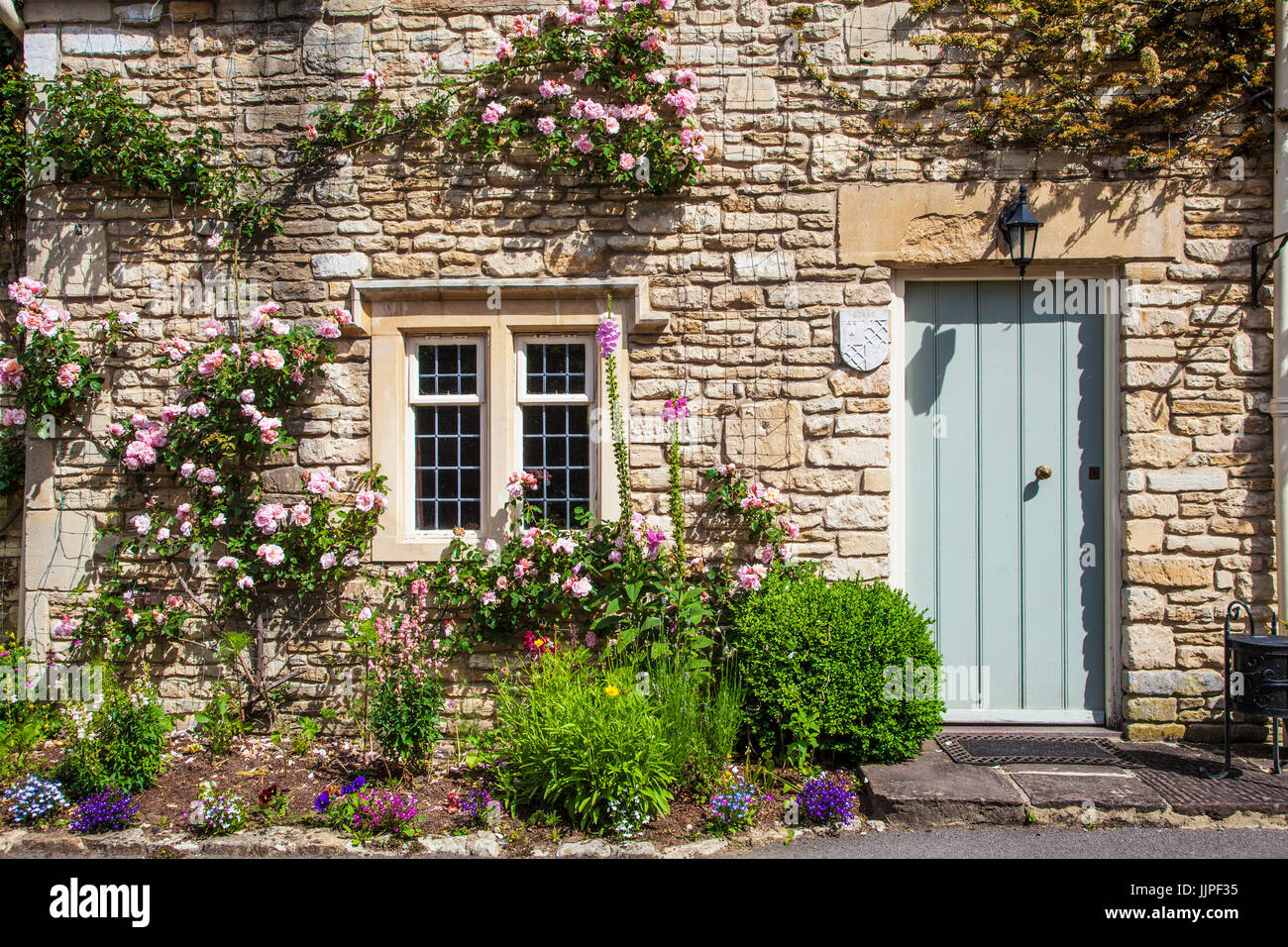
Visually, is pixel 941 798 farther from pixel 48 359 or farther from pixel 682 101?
pixel 48 359

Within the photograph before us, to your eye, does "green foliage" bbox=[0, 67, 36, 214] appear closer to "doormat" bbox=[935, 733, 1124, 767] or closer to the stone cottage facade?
the stone cottage facade

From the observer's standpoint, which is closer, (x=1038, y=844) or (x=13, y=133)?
(x=1038, y=844)

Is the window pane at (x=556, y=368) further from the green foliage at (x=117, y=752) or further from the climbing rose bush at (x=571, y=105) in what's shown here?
the green foliage at (x=117, y=752)

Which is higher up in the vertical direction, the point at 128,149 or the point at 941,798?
the point at 128,149

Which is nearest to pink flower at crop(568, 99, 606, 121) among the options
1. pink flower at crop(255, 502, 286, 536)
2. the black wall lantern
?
the black wall lantern

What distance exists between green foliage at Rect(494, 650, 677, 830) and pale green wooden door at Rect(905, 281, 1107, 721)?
2.23m

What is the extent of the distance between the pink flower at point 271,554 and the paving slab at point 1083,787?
4553 millimetres

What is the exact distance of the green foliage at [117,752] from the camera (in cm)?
446

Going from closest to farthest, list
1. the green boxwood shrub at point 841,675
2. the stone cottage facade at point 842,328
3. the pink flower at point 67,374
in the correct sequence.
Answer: the green boxwood shrub at point 841,675
the stone cottage facade at point 842,328
the pink flower at point 67,374

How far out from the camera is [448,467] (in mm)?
5633

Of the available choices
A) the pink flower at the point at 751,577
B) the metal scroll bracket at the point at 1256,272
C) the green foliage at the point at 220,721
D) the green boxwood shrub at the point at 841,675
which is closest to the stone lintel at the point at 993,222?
the metal scroll bracket at the point at 1256,272

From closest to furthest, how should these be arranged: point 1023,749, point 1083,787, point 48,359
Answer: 1. point 1083,787
2. point 1023,749
3. point 48,359

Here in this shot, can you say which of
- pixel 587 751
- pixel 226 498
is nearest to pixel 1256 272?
pixel 587 751

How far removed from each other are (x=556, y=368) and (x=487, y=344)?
1.61 ft
